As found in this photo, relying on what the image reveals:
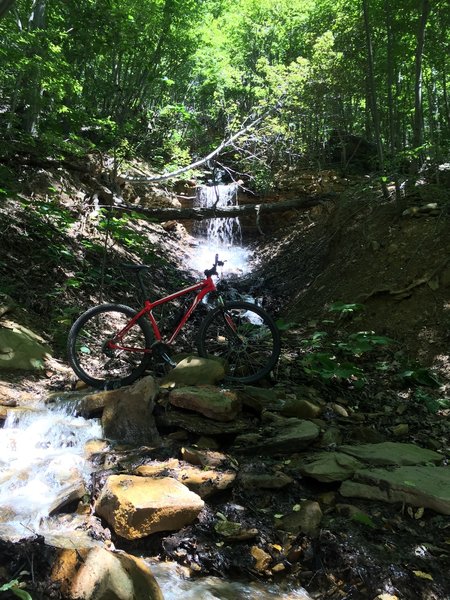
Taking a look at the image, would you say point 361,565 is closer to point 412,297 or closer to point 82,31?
point 412,297

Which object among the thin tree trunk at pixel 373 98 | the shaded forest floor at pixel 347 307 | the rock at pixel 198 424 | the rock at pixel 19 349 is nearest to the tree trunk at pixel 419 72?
the thin tree trunk at pixel 373 98

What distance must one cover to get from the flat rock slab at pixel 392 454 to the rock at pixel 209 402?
2.86ft

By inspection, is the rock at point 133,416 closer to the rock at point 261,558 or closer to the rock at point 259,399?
the rock at point 259,399

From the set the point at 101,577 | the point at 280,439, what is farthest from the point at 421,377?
the point at 101,577

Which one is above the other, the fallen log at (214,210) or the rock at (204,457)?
the fallen log at (214,210)

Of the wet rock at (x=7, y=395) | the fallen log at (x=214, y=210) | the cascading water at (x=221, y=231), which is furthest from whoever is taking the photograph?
the cascading water at (x=221, y=231)

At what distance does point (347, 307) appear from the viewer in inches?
209

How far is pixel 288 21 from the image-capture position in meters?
16.9

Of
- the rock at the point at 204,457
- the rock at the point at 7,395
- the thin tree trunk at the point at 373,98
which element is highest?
the thin tree trunk at the point at 373,98

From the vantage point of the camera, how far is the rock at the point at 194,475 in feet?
8.53

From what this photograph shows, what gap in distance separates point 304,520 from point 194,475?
0.73 meters

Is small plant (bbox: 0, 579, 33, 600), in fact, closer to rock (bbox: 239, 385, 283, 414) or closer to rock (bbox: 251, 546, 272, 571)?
rock (bbox: 251, 546, 272, 571)

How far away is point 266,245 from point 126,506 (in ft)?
32.2

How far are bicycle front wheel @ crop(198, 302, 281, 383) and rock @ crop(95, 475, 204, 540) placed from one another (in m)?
1.72
